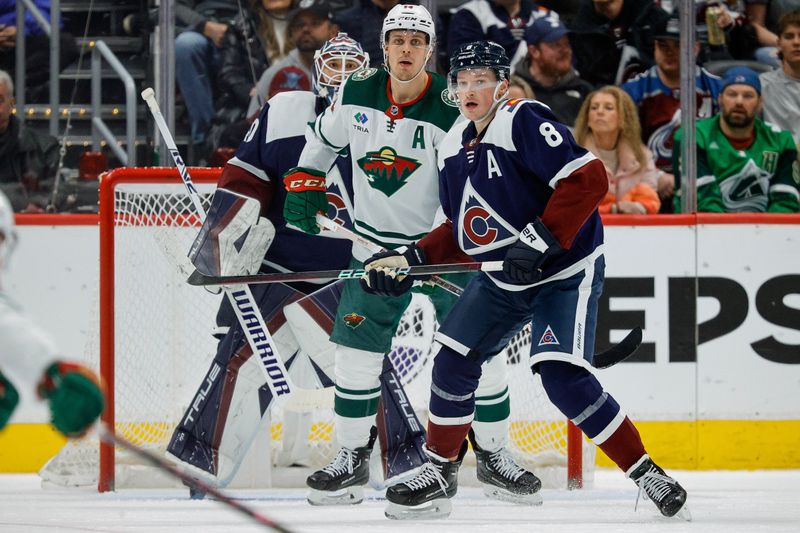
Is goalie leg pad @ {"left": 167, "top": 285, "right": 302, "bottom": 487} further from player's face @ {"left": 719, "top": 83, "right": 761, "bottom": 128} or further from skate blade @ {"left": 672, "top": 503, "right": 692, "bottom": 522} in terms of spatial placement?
player's face @ {"left": 719, "top": 83, "right": 761, "bottom": 128}

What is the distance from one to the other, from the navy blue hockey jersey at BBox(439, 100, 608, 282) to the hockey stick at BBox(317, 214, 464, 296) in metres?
0.30

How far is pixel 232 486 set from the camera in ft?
13.8

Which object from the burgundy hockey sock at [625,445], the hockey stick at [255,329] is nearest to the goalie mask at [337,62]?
the hockey stick at [255,329]

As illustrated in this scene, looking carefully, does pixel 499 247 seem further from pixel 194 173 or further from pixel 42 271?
pixel 42 271

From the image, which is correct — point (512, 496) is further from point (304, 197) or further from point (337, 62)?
point (337, 62)

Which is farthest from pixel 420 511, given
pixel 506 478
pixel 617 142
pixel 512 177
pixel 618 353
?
pixel 617 142

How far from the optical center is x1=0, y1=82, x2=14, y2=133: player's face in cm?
475

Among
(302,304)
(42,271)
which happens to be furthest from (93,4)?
(302,304)

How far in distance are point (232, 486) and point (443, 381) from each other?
45.7 inches

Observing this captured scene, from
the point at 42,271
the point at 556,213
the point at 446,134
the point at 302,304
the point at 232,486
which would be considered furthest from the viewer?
the point at 42,271

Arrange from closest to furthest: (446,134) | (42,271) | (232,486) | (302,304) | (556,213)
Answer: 1. (556,213)
2. (446,134)
3. (302,304)
4. (232,486)
5. (42,271)

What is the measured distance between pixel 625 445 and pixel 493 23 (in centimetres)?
225

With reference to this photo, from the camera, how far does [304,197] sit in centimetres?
372

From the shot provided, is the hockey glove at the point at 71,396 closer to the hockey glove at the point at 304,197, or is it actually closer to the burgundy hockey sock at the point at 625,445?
the burgundy hockey sock at the point at 625,445
